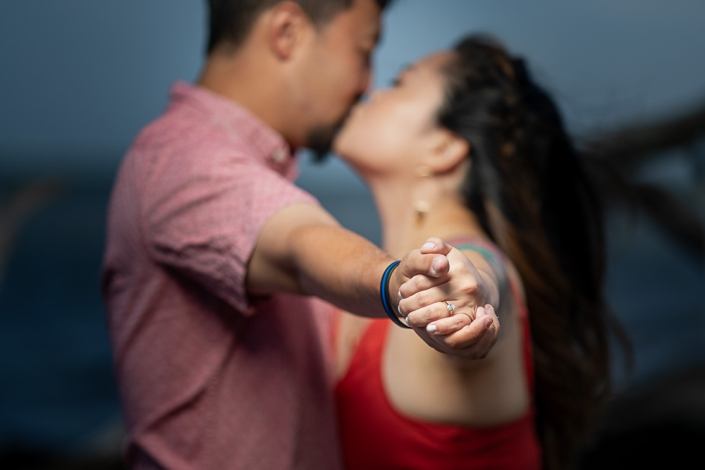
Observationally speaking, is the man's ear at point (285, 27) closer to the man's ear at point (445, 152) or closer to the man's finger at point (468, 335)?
the man's ear at point (445, 152)

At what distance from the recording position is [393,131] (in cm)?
149

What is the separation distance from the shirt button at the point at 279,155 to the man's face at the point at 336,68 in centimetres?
7

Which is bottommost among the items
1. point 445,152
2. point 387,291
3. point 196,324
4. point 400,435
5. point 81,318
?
point 81,318

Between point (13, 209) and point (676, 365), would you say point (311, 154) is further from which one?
point (676, 365)

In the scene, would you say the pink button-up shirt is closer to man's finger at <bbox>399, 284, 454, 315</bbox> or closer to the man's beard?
the man's beard

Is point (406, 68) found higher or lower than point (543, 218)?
higher

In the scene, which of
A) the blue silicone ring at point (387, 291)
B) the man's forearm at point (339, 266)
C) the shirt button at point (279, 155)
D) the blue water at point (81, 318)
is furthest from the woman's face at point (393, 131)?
the blue water at point (81, 318)

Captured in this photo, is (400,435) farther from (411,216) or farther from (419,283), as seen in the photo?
(419,283)

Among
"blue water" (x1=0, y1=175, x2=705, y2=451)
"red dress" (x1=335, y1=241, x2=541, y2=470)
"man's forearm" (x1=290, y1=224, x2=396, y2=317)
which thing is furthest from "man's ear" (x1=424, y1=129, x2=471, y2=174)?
"blue water" (x1=0, y1=175, x2=705, y2=451)

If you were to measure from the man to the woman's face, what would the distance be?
2.1 inches

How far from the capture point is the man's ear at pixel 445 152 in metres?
1.48

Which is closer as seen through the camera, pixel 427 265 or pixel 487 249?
pixel 427 265

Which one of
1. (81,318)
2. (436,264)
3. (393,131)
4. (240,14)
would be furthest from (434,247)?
(81,318)

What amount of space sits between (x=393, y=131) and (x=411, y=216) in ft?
0.43
